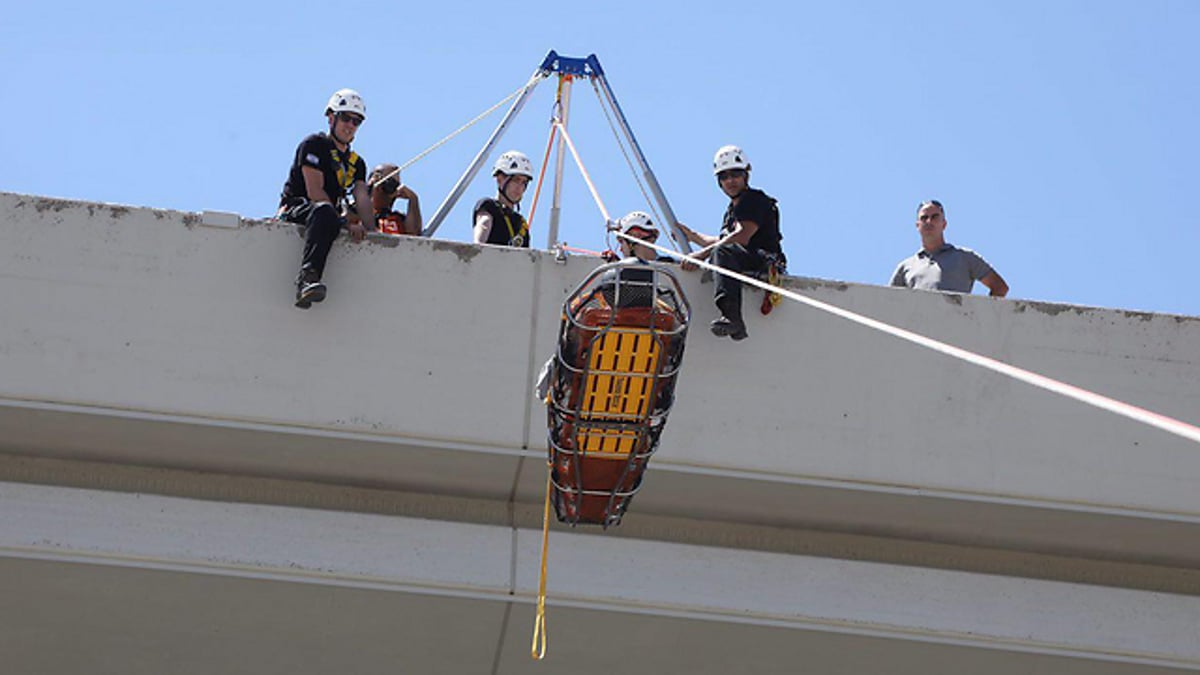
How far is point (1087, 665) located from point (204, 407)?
15.5ft

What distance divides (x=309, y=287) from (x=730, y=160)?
2.23 metres

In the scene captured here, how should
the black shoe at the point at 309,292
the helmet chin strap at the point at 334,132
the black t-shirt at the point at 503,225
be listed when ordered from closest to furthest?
the black shoe at the point at 309,292 → the helmet chin strap at the point at 334,132 → the black t-shirt at the point at 503,225

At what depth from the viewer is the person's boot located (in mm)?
7344

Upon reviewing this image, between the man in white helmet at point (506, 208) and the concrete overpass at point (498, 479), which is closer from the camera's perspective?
the concrete overpass at point (498, 479)

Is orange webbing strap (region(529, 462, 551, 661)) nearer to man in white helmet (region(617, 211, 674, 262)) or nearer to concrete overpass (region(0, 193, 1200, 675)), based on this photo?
concrete overpass (region(0, 193, 1200, 675))

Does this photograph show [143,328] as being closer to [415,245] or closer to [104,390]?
[104,390]

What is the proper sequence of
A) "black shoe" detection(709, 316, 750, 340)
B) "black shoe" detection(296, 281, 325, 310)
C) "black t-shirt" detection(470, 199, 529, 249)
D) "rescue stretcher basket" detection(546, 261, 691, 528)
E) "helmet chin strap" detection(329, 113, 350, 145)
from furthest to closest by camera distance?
"black t-shirt" detection(470, 199, 529, 249), "helmet chin strap" detection(329, 113, 350, 145), "black shoe" detection(709, 316, 750, 340), "black shoe" detection(296, 281, 325, 310), "rescue stretcher basket" detection(546, 261, 691, 528)

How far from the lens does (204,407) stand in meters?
7.49

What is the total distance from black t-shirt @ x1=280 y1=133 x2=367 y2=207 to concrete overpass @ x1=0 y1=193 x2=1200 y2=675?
0.23 metres

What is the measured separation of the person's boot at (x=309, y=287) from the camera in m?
7.34

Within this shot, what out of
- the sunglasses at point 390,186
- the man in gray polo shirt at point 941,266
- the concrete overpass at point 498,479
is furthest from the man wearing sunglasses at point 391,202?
the man in gray polo shirt at point 941,266

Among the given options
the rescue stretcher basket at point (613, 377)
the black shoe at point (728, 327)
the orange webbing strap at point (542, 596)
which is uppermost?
the black shoe at point (728, 327)

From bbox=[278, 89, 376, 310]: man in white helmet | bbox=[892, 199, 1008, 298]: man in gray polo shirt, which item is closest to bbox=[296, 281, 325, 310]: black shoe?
bbox=[278, 89, 376, 310]: man in white helmet

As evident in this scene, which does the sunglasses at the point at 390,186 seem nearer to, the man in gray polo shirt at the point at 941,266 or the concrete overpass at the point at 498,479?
the concrete overpass at the point at 498,479
